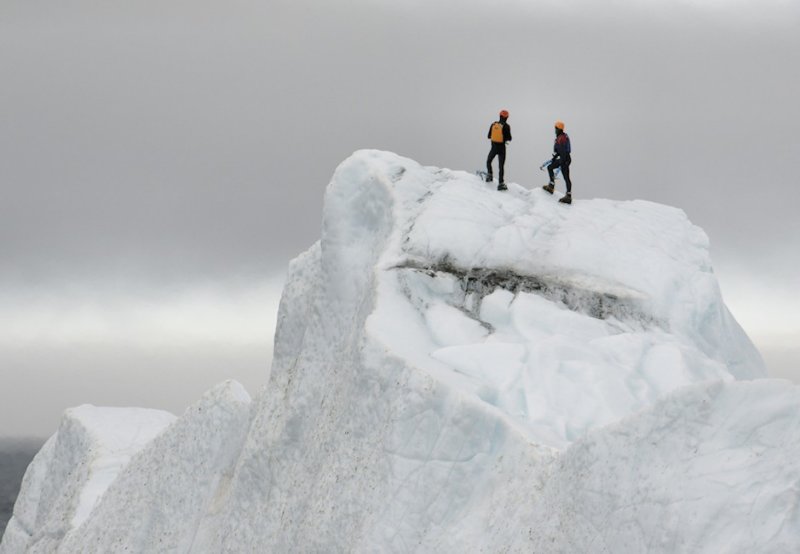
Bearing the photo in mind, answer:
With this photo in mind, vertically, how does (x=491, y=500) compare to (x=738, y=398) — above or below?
below

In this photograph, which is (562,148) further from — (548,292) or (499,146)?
(548,292)

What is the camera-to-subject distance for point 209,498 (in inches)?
1540

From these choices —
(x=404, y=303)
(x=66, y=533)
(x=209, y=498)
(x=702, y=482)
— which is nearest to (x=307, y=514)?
(x=404, y=303)

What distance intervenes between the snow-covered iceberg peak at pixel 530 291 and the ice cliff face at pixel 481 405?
62mm

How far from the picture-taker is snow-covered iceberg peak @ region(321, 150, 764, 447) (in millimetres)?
28266

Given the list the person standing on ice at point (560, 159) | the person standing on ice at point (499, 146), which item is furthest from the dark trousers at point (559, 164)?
the person standing on ice at point (499, 146)

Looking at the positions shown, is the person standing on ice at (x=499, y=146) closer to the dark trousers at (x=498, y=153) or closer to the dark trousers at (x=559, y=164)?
the dark trousers at (x=498, y=153)

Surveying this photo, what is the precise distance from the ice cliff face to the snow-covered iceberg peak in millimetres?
62

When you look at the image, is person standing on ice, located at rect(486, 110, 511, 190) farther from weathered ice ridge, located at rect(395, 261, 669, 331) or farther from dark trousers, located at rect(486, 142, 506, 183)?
weathered ice ridge, located at rect(395, 261, 669, 331)

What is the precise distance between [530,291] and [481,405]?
6.30 m

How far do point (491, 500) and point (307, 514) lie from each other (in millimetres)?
6438

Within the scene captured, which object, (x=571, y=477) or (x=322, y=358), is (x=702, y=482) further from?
(x=322, y=358)

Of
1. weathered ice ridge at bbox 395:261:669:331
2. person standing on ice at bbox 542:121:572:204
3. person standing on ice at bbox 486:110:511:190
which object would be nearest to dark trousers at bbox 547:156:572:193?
person standing on ice at bbox 542:121:572:204

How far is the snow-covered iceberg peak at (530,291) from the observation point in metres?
28.3
